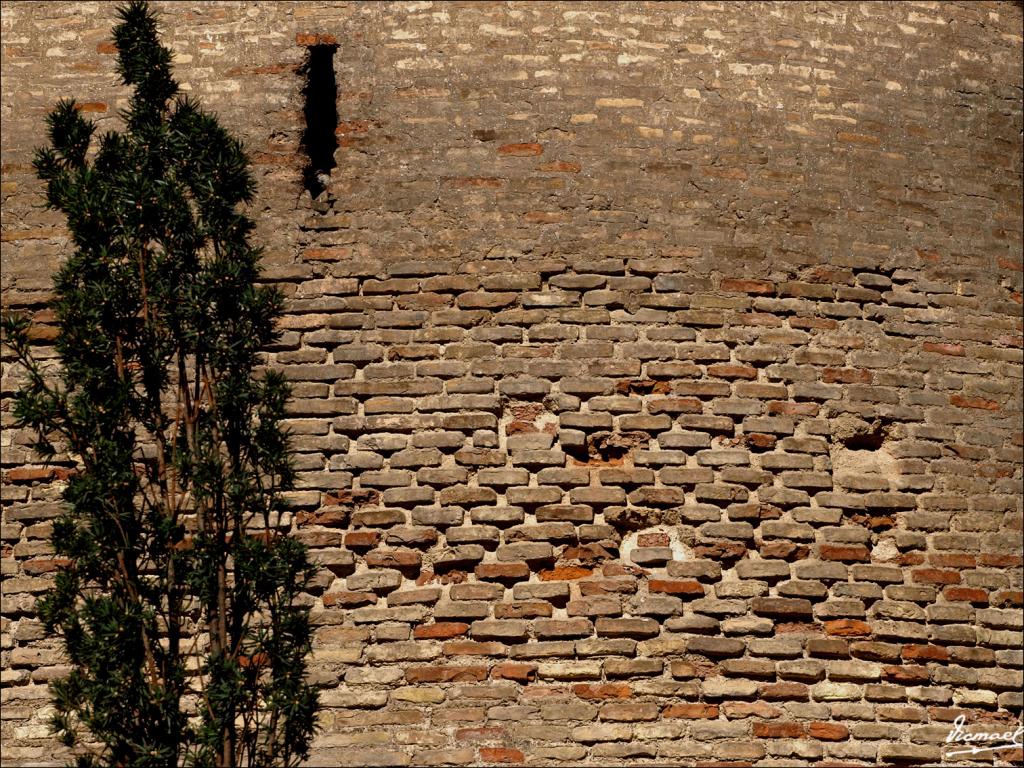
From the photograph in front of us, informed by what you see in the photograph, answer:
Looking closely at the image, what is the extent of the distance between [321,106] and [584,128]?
3.54 ft

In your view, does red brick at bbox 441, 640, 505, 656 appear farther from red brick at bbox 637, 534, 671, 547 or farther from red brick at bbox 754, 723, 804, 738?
red brick at bbox 754, 723, 804, 738

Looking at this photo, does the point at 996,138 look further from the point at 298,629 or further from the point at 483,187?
the point at 298,629

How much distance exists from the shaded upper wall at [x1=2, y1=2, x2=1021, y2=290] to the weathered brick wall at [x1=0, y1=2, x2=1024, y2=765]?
0.01 metres

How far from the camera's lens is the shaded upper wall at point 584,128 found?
4.89m

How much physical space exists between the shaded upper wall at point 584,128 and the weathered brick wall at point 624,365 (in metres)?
0.01

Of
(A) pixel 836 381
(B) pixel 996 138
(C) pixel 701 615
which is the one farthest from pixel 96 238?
(B) pixel 996 138

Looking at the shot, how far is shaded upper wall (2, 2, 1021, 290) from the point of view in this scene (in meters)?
4.89

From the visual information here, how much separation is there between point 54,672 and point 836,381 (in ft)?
9.95

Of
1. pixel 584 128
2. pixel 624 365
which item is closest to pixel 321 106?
pixel 584 128

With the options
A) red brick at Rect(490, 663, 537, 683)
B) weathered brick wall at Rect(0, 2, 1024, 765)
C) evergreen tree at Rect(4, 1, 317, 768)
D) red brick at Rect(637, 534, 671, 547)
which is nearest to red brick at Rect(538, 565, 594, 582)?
weathered brick wall at Rect(0, 2, 1024, 765)

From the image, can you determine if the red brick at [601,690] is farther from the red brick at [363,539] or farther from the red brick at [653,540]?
the red brick at [363,539]

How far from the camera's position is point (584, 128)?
497 centimetres

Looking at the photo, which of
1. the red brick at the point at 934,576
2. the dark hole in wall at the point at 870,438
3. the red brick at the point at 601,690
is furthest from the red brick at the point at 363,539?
the red brick at the point at 934,576

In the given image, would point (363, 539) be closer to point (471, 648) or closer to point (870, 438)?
point (471, 648)
